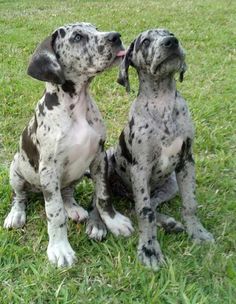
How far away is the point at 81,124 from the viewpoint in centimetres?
413

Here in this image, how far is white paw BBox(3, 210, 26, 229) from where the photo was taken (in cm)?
455

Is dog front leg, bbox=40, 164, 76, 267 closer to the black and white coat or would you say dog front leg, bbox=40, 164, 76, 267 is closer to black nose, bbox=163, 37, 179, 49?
the black and white coat

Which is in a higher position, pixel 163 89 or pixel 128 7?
pixel 163 89

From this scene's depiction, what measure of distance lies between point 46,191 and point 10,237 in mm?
576

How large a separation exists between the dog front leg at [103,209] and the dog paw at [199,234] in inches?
19.5

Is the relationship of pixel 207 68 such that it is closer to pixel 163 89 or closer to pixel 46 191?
pixel 163 89

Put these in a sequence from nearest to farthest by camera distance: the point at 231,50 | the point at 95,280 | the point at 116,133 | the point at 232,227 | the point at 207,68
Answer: the point at 95,280 → the point at 232,227 → the point at 116,133 → the point at 207,68 → the point at 231,50

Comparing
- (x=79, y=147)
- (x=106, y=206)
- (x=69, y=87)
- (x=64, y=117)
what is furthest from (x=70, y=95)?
(x=106, y=206)

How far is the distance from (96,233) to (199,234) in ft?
2.73

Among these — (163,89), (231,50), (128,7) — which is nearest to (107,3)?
(128,7)

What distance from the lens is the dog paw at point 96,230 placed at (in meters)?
4.39

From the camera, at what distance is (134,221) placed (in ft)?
15.3

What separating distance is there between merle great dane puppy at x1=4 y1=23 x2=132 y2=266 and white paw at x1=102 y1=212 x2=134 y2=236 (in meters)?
0.04

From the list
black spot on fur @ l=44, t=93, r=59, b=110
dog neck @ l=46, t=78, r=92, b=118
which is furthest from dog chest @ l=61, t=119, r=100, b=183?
black spot on fur @ l=44, t=93, r=59, b=110
